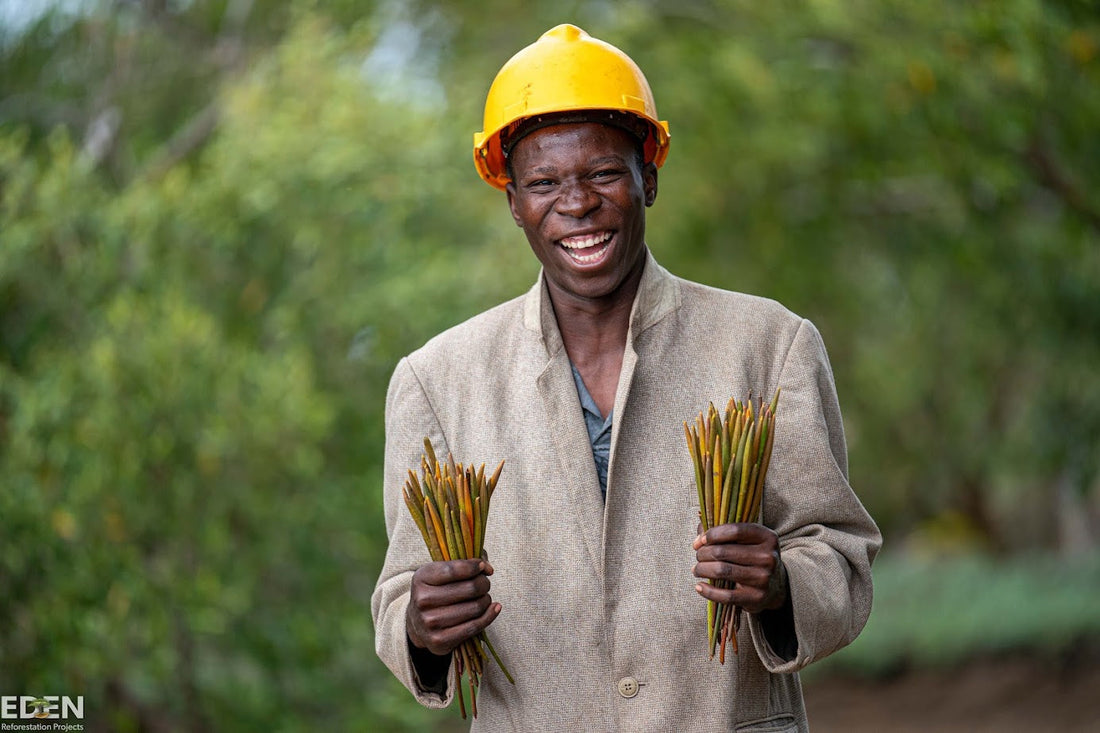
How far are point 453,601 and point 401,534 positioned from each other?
0.34 metres

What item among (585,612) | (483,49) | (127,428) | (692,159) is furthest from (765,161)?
(585,612)

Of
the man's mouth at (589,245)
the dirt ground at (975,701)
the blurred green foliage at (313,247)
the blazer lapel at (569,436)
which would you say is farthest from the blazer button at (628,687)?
the dirt ground at (975,701)

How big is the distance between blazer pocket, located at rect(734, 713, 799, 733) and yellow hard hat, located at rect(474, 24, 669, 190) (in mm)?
1130

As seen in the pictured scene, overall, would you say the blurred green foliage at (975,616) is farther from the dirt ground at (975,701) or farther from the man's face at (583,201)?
the man's face at (583,201)

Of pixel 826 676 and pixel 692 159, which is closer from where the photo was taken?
pixel 692 159

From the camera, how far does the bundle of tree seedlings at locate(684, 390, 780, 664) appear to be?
216 centimetres

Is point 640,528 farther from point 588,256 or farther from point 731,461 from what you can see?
point 588,256

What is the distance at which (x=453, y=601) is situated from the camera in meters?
2.16

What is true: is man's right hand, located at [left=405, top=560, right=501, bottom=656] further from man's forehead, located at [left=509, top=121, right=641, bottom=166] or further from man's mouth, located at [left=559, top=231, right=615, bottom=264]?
man's forehead, located at [left=509, top=121, right=641, bottom=166]

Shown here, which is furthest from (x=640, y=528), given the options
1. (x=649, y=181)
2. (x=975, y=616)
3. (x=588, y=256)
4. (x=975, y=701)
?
(x=975, y=616)

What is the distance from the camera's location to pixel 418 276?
6.05 metres

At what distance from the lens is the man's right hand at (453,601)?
2.15m

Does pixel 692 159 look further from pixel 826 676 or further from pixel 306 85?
pixel 826 676

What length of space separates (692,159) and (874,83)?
72.9 inches
